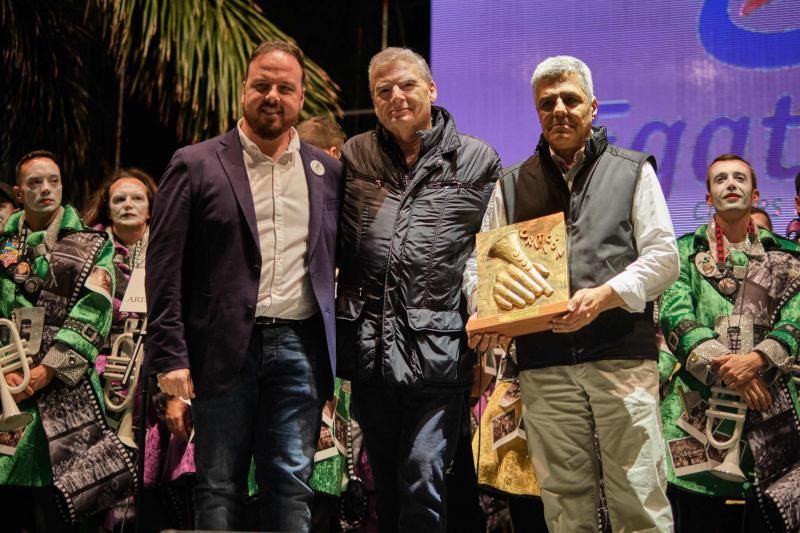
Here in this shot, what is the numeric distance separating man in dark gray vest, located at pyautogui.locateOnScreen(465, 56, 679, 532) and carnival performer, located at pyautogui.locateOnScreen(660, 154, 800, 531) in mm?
1149

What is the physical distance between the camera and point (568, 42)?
516 centimetres

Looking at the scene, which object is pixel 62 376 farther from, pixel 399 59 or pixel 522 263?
pixel 522 263

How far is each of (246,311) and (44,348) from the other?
1856 mm

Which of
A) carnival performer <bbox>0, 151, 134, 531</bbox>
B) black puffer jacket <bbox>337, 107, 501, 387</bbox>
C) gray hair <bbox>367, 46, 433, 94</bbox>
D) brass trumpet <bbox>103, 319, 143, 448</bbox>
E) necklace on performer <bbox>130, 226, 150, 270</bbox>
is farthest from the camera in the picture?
necklace on performer <bbox>130, 226, 150, 270</bbox>

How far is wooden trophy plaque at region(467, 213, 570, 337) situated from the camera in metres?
2.76

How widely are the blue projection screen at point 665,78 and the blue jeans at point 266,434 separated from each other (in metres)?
2.53

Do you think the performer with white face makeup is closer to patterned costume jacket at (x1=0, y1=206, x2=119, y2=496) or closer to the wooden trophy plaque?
patterned costume jacket at (x1=0, y1=206, x2=119, y2=496)

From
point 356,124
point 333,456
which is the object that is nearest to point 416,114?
point 333,456

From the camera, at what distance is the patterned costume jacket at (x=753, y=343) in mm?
3891

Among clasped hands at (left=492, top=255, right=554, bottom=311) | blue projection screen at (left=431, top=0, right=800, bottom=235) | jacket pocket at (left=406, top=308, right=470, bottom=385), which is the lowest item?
jacket pocket at (left=406, top=308, right=470, bottom=385)

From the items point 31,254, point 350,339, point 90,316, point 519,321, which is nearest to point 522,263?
point 519,321

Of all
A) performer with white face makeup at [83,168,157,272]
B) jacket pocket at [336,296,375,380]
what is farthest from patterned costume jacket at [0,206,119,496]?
jacket pocket at [336,296,375,380]

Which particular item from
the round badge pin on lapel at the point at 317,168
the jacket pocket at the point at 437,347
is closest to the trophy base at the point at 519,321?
the jacket pocket at the point at 437,347

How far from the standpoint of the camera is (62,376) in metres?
4.23
